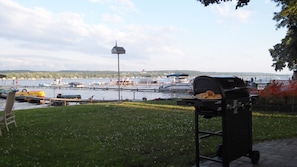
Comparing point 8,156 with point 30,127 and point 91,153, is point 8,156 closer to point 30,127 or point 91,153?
point 91,153

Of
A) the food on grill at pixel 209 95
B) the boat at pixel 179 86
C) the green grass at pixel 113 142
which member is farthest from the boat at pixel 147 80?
the food on grill at pixel 209 95

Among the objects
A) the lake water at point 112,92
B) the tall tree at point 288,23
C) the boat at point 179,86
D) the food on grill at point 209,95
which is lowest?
the lake water at point 112,92

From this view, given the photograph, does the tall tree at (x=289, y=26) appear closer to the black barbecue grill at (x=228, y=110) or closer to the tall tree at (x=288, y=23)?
the tall tree at (x=288, y=23)

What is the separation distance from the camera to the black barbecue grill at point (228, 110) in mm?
3676

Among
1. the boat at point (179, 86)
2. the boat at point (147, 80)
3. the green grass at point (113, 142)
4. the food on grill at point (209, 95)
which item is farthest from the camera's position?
the boat at point (147, 80)

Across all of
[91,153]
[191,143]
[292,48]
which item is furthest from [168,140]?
[292,48]

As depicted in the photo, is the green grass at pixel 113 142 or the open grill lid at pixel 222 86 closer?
the open grill lid at pixel 222 86

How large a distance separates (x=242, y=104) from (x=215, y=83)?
0.62 m

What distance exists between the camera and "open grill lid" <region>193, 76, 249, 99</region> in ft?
12.3

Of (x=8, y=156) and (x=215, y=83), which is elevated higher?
(x=215, y=83)

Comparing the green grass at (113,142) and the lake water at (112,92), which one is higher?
the green grass at (113,142)

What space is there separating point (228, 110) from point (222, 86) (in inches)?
13.1

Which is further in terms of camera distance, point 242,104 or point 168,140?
point 168,140

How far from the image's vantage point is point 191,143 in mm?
5766
